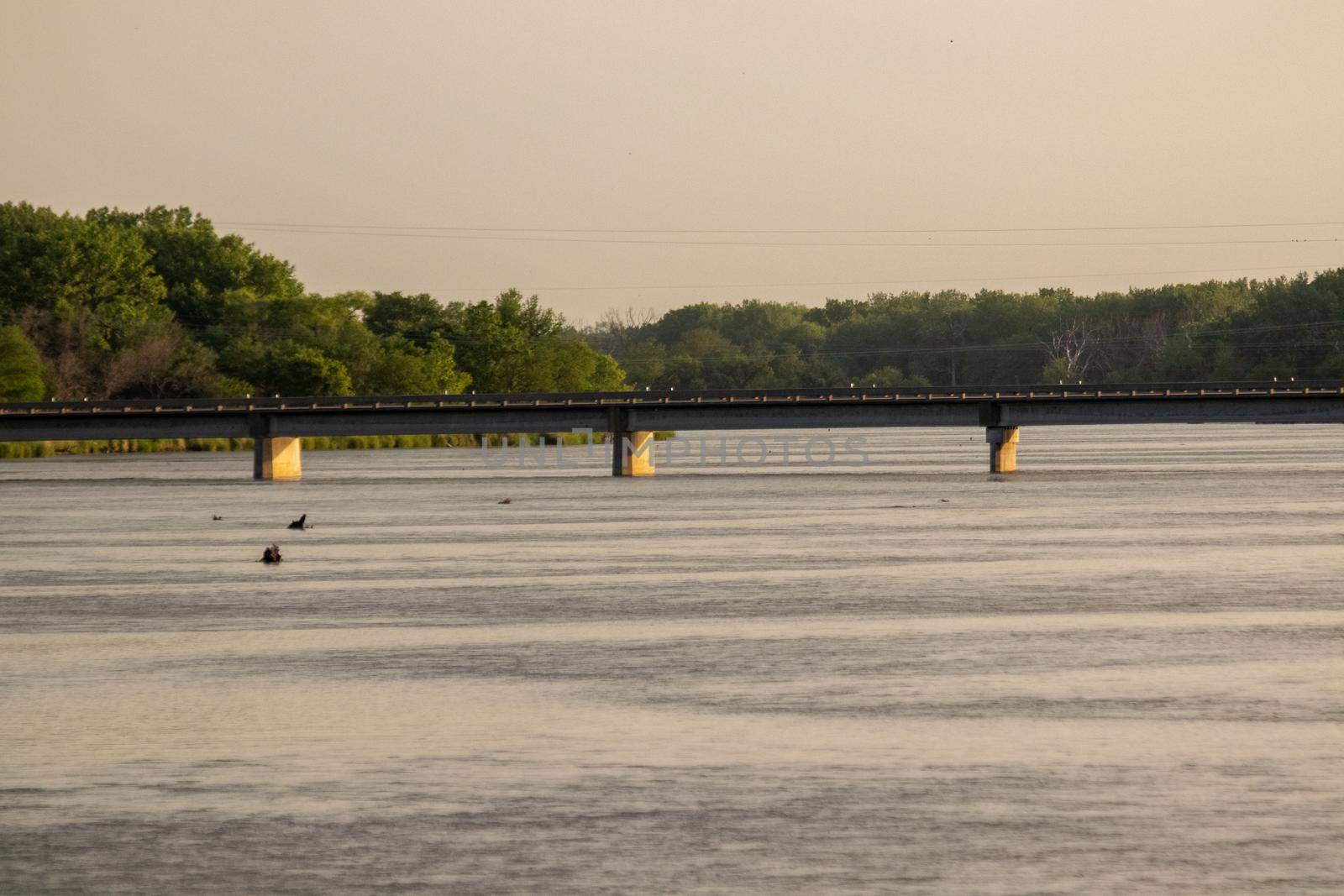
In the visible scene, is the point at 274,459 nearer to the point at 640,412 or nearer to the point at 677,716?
Result: the point at 640,412

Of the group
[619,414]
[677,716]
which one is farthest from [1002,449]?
[677,716]

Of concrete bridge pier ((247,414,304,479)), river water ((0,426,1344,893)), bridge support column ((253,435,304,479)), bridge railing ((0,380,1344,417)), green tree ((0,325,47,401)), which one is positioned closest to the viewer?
river water ((0,426,1344,893))

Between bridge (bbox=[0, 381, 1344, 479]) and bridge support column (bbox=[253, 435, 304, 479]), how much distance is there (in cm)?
11

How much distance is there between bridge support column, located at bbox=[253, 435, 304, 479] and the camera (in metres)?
117

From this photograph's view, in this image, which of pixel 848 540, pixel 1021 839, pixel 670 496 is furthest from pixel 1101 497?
pixel 1021 839

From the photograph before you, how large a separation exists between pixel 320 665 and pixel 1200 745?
15.4 metres

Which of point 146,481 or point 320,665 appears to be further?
point 146,481

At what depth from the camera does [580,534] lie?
6631 cm

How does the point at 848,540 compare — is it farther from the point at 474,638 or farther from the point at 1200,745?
the point at 1200,745

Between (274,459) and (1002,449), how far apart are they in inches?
1975

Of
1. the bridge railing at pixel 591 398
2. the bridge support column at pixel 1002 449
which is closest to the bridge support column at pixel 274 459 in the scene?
the bridge railing at pixel 591 398

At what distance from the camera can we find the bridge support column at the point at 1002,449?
402 feet

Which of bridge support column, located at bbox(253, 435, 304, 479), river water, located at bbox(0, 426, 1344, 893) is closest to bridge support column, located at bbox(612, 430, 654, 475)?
bridge support column, located at bbox(253, 435, 304, 479)

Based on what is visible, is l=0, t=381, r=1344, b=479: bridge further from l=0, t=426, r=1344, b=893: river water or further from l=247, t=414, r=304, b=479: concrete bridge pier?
l=0, t=426, r=1344, b=893: river water
